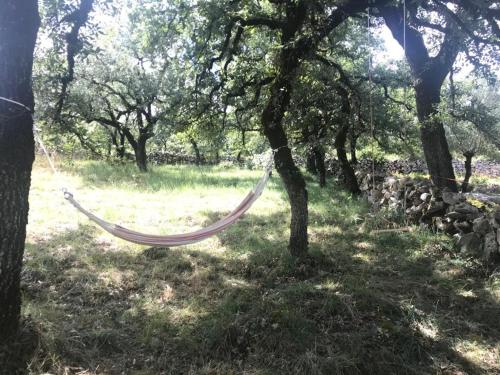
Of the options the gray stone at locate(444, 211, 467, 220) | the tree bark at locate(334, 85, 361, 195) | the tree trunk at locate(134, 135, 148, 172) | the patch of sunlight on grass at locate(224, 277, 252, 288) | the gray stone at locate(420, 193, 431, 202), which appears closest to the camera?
the patch of sunlight on grass at locate(224, 277, 252, 288)

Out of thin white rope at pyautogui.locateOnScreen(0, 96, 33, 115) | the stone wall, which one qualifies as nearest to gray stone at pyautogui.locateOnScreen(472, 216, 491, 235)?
the stone wall

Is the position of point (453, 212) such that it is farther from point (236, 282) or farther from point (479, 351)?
point (236, 282)

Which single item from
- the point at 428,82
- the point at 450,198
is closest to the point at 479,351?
the point at 450,198

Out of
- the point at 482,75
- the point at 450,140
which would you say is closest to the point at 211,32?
the point at 482,75

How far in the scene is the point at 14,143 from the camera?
238 cm

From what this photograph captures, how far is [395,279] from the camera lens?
3.99m

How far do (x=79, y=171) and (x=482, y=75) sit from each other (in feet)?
33.8

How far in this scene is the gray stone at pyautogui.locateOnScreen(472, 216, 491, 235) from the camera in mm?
4301

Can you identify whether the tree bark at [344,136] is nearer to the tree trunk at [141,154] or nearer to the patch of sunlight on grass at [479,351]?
the patch of sunlight on grass at [479,351]

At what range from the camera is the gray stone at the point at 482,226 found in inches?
169

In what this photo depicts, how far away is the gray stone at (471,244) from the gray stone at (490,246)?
0.10 meters

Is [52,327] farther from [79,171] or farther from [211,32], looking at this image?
[79,171]

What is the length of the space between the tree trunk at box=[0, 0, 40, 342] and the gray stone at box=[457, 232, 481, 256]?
4.38m

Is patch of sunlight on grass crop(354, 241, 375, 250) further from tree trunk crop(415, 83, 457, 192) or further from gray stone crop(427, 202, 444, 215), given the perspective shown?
tree trunk crop(415, 83, 457, 192)
